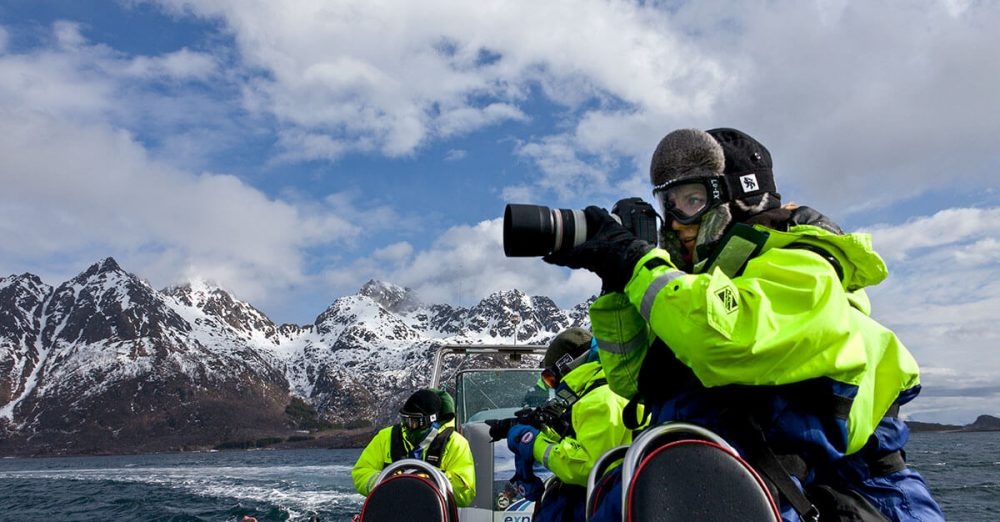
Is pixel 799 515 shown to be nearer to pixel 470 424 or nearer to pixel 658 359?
pixel 658 359

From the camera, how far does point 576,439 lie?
13.2 ft

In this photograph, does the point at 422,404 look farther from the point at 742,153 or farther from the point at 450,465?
the point at 742,153

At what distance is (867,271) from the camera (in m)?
2.17

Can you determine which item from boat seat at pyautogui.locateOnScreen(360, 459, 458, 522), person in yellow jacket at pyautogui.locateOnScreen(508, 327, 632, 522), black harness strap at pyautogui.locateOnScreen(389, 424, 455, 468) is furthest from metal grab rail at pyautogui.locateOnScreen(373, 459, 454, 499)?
black harness strap at pyautogui.locateOnScreen(389, 424, 455, 468)

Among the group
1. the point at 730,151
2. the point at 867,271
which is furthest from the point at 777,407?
the point at 730,151

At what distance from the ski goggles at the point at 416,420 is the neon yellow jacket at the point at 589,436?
3957mm

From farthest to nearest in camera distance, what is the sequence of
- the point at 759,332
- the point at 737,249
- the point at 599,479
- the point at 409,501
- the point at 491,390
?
the point at 491,390, the point at 409,501, the point at 599,479, the point at 737,249, the point at 759,332

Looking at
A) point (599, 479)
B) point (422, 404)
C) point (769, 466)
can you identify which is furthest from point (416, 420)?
point (769, 466)

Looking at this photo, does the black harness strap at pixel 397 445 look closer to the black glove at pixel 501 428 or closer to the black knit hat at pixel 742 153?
the black glove at pixel 501 428

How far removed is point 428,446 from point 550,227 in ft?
19.1

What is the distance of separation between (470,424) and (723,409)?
6959mm

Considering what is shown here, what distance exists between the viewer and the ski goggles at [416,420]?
7840mm

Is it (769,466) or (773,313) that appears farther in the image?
(769,466)

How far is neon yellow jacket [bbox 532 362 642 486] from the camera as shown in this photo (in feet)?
12.5
